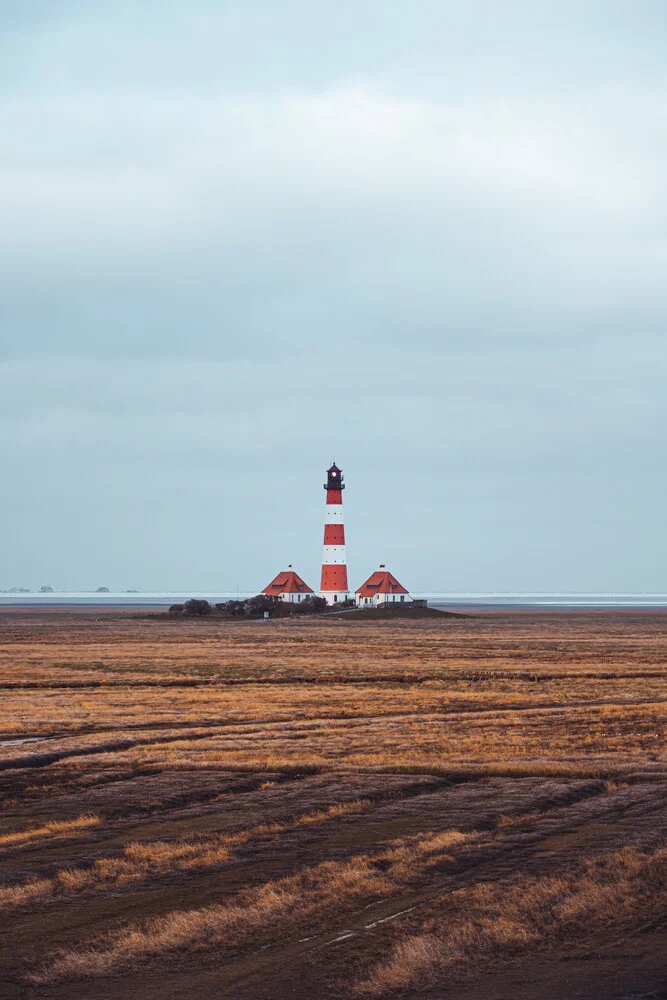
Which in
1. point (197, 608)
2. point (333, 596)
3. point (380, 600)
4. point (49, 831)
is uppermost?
point (333, 596)

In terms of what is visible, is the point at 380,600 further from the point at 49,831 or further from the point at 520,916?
the point at 520,916

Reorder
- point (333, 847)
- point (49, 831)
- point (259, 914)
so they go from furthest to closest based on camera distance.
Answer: point (49, 831), point (333, 847), point (259, 914)

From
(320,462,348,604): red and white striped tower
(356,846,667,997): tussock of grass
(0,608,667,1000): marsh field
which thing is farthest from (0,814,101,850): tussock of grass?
(320,462,348,604): red and white striped tower

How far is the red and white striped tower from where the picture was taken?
12488 cm

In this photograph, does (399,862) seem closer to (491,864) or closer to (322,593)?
(491,864)

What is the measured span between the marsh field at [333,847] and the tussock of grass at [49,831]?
8cm

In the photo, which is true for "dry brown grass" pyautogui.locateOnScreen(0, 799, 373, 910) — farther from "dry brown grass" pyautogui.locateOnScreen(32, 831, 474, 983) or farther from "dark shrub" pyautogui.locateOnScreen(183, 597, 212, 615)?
"dark shrub" pyautogui.locateOnScreen(183, 597, 212, 615)

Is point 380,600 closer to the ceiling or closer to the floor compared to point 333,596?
closer to the floor

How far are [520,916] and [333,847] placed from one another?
431 cm

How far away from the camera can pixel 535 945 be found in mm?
12188

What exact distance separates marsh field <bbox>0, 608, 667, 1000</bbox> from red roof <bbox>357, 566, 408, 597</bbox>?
92.4m

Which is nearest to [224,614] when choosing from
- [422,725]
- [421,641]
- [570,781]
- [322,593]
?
[322,593]

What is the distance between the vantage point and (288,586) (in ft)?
448

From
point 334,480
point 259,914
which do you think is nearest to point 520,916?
point 259,914
